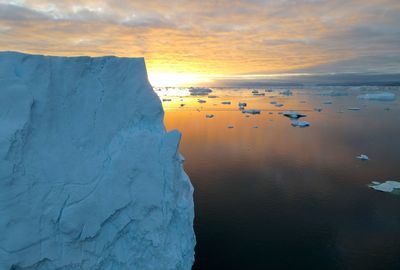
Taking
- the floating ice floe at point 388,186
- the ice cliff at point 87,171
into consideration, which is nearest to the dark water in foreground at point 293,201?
the floating ice floe at point 388,186

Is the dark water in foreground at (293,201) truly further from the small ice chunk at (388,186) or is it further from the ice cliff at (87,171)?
the ice cliff at (87,171)

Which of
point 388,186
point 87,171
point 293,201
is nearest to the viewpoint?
point 87,171

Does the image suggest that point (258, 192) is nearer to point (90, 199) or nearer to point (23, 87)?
point (90, 199)

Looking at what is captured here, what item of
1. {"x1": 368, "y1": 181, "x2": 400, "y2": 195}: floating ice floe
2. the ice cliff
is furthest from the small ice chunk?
the ice cliff

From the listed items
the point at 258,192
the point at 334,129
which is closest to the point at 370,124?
the point at 334,129

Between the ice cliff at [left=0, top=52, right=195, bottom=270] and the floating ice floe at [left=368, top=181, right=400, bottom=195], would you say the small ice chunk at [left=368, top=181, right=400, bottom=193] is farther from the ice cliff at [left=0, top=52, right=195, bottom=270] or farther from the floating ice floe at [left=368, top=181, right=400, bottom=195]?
the ice cliff at [left=0, top=52, right=195, bottom=270]

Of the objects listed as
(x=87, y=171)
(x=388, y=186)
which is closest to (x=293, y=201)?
(x=388, y=186)

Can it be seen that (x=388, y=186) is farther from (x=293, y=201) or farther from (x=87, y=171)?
(x=87, y=171)

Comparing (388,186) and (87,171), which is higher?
(87,171)
